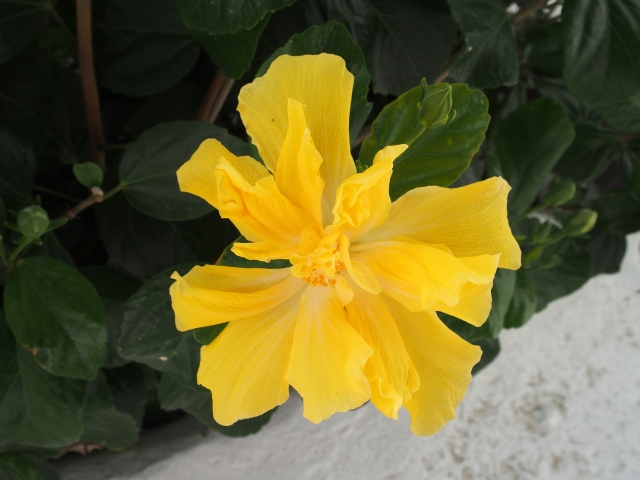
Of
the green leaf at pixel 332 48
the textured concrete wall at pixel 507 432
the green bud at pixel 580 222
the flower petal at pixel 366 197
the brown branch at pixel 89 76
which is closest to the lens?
the flower petal at pixel 366 197

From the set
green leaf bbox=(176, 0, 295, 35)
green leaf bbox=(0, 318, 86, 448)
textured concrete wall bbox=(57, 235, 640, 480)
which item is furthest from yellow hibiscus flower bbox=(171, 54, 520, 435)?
textured concrete wall bbox=(57, 235, 640, 480)

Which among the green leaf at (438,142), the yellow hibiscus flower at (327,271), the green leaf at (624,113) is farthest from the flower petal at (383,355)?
the green leaf at (624,113)

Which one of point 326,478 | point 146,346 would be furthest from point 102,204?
point 326,478

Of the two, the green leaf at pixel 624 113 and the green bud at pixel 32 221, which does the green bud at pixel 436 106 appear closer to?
the green bud at pixel 32 221

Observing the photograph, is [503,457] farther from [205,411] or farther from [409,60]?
[409,60]

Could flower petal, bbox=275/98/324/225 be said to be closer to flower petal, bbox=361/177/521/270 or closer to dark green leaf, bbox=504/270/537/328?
flower petal, bbox=361/177/521/270
